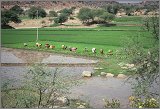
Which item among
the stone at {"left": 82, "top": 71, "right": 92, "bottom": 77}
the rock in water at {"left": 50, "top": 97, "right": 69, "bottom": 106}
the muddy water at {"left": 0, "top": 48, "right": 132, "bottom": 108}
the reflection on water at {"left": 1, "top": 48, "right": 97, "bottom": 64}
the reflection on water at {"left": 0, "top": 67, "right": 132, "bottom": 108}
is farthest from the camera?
the reflection on water at {"left": 1, "top": 48, "right": 97, "bottom": 64}

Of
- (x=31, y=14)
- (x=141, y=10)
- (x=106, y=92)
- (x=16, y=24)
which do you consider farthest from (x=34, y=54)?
(x=141, y=10)

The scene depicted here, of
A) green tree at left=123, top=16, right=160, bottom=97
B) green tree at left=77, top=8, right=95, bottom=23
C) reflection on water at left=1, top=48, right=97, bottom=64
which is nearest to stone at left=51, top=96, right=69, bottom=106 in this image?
green tree at left=123, top=16, right=160, bottom=97

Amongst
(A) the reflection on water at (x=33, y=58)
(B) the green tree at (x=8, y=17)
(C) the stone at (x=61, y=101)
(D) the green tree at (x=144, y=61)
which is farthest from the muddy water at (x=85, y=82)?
(B) the green tree at (x=8, y=17)

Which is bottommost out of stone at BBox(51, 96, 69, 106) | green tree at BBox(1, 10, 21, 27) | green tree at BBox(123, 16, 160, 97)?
green tree at BBox(1, 10, 21, 27)

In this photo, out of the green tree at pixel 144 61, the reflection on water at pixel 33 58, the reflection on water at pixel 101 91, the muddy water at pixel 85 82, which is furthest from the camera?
the reflection on water at pixel 33 58

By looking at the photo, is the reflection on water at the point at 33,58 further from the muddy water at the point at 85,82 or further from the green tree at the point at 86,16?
the green tree at the point at 86,16

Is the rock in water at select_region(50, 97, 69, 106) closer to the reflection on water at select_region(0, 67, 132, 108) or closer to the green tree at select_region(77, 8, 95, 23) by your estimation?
the reflection on water at select_region(0, 67, 132, 108)

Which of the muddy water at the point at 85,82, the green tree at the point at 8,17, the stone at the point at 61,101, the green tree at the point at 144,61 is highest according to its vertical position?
the green tree at the point at 144,61

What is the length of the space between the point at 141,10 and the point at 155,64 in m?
109

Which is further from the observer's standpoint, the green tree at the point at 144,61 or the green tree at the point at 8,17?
the green tree at the point at 8,17

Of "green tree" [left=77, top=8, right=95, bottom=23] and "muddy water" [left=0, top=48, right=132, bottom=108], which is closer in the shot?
"muddy water" [left=0, top=48, right=132, bottom=108]

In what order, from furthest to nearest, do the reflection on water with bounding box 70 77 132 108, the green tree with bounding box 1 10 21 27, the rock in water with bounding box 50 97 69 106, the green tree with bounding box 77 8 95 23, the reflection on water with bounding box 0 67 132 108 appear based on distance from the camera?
the green tree with bounding box 77 8 95 23, the green tree with bounding box 1 10 21 27, the reflection on water with bounding box 0 67 132 108, the reflection on water with bounding box 70 77 132 108, the rock in water with bounding box 50 97 69 106

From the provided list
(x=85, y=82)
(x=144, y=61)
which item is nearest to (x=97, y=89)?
(x=85, y=82)

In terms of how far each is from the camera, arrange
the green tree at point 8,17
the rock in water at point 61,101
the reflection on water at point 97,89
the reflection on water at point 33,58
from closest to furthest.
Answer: the rock in water at point 61,101 → the reflection on water at point 97,89 → the reflection on water at point 33,58 → the green tree at point 8,17
